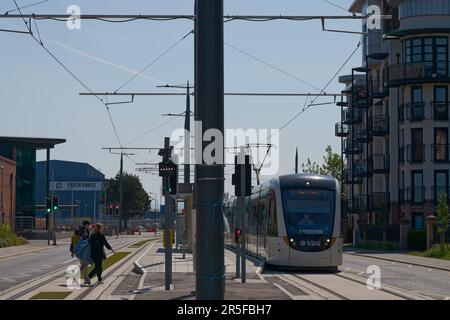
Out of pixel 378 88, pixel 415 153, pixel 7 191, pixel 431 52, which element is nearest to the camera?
pixel 431 52

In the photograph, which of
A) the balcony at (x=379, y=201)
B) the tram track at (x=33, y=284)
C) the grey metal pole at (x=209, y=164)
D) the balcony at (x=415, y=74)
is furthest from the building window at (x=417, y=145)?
the grey metal pole at (x=209, y=164)

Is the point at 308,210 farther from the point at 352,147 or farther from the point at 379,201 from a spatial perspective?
the point at 352,147

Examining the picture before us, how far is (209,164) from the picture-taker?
30.1 ft

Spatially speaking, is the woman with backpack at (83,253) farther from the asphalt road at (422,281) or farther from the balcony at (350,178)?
the balcony at (350,178)

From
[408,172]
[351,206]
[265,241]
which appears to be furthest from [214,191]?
[351,206]

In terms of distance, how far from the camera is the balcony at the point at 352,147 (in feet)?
274

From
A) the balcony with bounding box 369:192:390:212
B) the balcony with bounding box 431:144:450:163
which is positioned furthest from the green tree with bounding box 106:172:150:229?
the balcony with bounding box 431:144:450:163

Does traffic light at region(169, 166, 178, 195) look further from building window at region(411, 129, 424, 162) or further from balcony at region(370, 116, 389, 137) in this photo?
balcony at region(370, 116, 389, 137)

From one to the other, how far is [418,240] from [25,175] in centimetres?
6090

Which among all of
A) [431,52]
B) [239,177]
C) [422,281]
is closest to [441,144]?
[431,52]

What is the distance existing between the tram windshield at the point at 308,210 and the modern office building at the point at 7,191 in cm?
5333

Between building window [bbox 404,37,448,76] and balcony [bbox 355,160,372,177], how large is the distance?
11.8 m

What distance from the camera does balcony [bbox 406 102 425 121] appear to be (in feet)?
221
